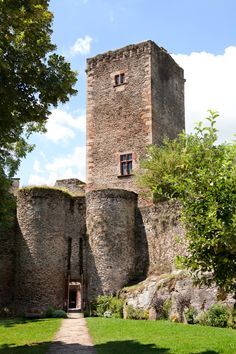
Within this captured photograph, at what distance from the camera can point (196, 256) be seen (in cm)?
1254

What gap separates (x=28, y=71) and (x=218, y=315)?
39.5 ft

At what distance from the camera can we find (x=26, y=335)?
18.1 m

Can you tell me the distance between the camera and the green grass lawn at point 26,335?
14.8 metres

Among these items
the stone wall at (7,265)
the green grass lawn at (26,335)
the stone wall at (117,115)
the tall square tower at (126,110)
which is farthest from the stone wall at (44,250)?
the tall square tower at (126,110)

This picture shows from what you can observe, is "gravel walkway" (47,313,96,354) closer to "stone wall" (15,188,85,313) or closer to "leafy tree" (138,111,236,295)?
"leafy tree" (138,111,236,295)

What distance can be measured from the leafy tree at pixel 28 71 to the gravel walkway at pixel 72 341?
6803 mm

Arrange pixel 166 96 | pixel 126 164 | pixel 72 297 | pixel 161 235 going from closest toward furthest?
pixel 161 235 < pixel 126 164 < pixel 166 96 < pixel 72 297

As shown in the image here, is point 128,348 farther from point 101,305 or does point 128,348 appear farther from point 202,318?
point 101,305

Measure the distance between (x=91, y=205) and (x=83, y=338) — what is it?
12.6m

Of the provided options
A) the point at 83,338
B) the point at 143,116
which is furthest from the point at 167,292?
the point at 143,116

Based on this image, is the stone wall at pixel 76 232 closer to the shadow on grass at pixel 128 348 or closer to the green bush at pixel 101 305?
the green bush at pixel 101 305

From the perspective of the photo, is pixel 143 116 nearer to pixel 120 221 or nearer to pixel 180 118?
pixel 180 118

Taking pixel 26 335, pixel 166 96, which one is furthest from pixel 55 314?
pixel 166 96

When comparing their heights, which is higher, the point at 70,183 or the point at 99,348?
the point at 70,183
